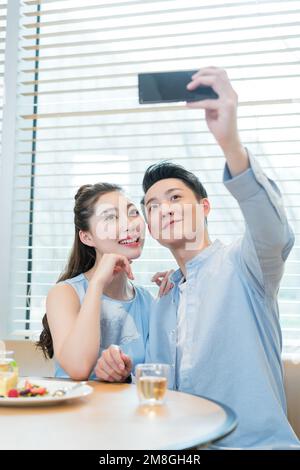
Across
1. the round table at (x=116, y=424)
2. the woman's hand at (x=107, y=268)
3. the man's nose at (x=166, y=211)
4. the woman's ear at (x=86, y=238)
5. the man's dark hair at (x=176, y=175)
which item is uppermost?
the man's dark hair at (x=176, y=175)

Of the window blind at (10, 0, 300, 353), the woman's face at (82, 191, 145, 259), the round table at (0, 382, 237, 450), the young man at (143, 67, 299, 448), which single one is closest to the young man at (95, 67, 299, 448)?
the young man at (143, 67, 299, 448)

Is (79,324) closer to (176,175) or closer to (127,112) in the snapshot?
(176,175)

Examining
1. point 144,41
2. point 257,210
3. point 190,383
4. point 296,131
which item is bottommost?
point 190,383

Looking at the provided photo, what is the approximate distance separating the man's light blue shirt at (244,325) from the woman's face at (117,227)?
0.92 feet

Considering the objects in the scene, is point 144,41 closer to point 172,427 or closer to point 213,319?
point 213,319

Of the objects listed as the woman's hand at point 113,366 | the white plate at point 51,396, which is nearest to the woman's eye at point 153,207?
the woman's hand at point 113,366

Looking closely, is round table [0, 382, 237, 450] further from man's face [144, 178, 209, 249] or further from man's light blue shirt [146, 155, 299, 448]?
man's face [144, 178, 209, 249]

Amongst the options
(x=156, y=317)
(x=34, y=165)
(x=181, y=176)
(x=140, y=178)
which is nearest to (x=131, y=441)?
(x=156, y=317)

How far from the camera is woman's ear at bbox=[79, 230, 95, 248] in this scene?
74.5 inches

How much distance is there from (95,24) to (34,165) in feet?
2.39

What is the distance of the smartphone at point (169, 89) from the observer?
1.17 meters

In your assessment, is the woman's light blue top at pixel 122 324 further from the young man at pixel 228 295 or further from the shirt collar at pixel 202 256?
the shirt collar at pixel 202 256

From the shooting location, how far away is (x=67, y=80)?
101 inches

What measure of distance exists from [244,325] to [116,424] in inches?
23.3
